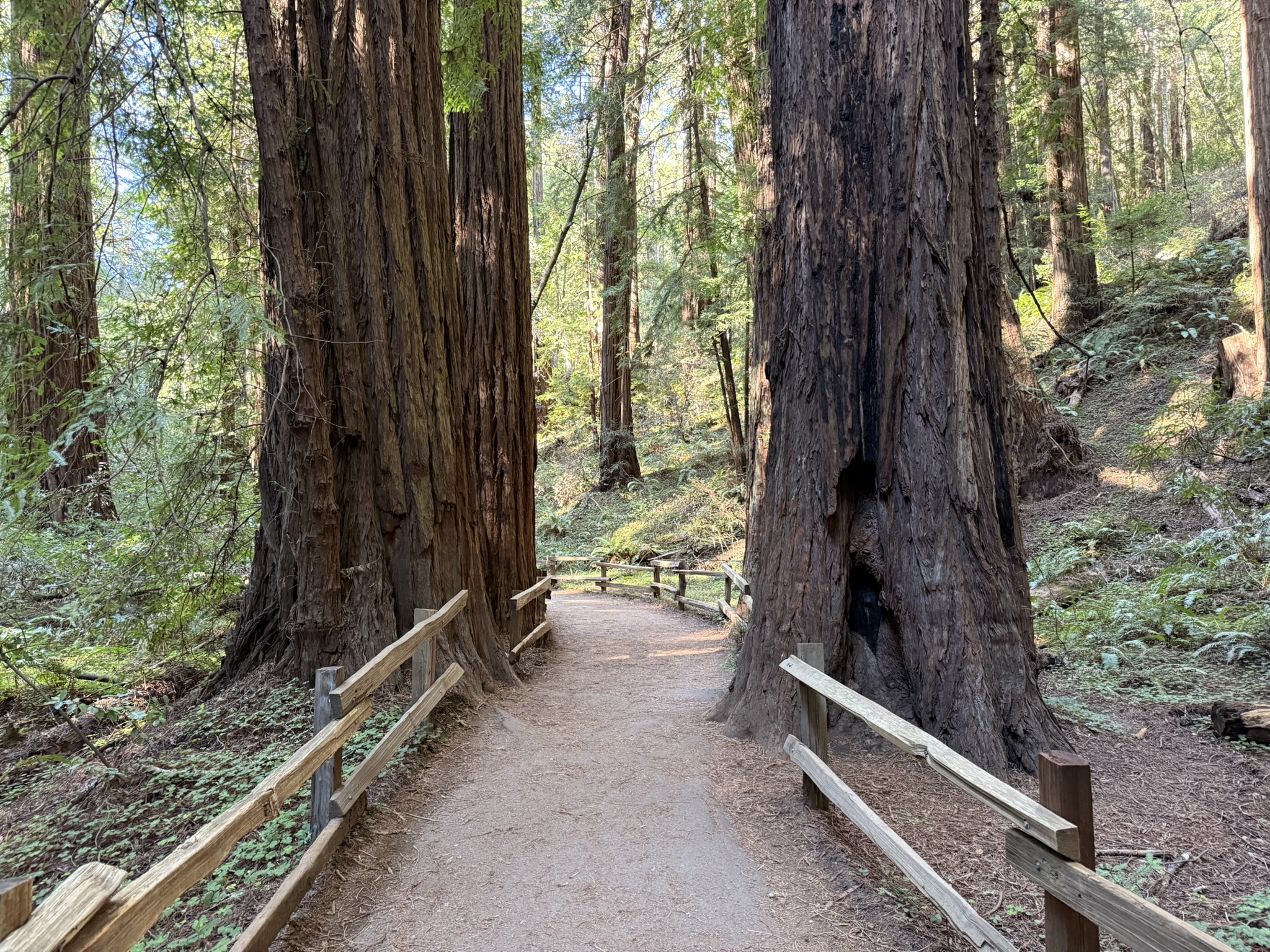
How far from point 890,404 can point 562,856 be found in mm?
3598

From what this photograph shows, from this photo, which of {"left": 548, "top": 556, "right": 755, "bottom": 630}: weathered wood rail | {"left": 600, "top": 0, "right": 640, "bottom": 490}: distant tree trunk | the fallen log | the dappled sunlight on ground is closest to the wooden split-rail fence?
the fallen log

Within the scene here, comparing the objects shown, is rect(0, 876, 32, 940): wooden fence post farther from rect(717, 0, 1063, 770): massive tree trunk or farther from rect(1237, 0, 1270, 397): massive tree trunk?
rect(1237, 0, 1270, 397): massive tree trunk

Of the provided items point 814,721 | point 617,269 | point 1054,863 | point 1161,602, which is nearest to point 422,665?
point 814,721

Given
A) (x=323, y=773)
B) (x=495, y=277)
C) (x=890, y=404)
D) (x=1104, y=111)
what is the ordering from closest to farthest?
(x=323, y=773), (x=890, y=404), (x=495, y=277), (x=1104, y=111)

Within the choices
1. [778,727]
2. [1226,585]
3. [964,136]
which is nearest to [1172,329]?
[1226,585]

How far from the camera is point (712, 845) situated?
4.25m

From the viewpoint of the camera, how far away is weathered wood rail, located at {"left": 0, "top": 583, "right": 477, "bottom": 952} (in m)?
1.85

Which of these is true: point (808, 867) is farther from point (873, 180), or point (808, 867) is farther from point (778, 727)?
point (873, 180)

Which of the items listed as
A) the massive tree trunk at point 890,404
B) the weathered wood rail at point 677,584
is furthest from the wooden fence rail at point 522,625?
the massive tree trunk at point 890,404

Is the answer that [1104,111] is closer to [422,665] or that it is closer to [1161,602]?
[1161,602]

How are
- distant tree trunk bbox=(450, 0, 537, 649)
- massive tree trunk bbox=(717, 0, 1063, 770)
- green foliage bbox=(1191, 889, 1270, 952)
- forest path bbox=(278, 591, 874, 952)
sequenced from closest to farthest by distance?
green foliage bbox=(1191, 889, 1270, 952) < forest path bbox=(278, 591, 874, 952) < massive tree trunk bbox=(717, 0, 1063, 770) < distant tree trunk bbox=(450, 0, 537, 649)

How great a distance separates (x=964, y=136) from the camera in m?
5.55

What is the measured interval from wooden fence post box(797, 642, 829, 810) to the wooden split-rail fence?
101 inches

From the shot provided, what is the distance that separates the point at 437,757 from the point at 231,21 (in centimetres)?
733
